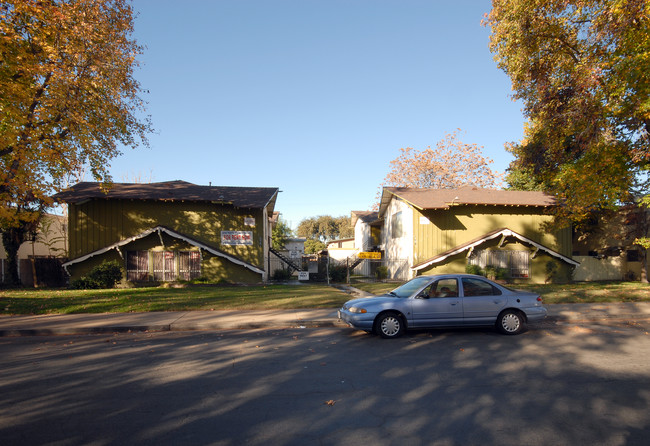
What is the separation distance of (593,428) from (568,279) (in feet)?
74.6

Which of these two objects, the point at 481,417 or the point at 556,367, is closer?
the point at 481,417

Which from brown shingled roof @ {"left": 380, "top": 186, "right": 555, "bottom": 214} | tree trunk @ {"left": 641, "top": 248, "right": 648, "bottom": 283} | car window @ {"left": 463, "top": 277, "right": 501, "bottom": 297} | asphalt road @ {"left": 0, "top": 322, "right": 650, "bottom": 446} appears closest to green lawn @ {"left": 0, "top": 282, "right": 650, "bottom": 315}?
asphalt road @ {"left": 0, "top": 322, "right": 650, "bottom": 446}

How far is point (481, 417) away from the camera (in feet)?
15.0

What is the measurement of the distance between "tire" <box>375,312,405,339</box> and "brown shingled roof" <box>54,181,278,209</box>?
14.1 meters

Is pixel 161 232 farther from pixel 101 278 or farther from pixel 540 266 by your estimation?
pixel 540 266

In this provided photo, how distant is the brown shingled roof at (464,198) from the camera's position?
22373 mm

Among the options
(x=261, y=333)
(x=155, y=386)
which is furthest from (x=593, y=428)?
(x=261, y=333)

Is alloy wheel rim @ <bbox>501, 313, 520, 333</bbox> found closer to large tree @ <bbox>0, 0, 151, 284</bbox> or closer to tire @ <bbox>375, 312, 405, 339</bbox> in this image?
tire @ <bbox>375, 312, 405, 339</bbox>

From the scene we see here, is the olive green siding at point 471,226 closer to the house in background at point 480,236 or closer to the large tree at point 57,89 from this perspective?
the house in background at point 480,236

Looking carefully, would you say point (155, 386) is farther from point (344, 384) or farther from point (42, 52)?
point (42, 52)

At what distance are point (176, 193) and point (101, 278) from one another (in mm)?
5928

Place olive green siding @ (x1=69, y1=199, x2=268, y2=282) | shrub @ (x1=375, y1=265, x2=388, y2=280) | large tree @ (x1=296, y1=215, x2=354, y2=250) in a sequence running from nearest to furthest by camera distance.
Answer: olive green siding @ (x1=69, y1=199, x2=268, y2=282) → shrub @ (x1=375, y1=265, x2=388, y2=280) → large tree @ (x1=296, y1=215, x2=354, y2=250)

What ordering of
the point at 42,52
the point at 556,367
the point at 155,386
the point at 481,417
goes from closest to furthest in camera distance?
the point at 481,417
the point at 155,386
the point at 556,367
the point at 42,52

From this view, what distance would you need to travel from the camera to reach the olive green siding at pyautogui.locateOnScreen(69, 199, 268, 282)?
858 inches
